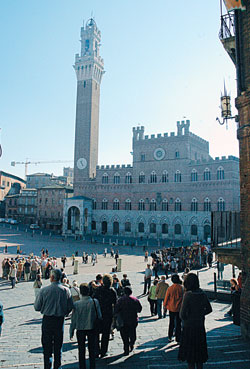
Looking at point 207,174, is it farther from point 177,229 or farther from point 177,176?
point 177,229

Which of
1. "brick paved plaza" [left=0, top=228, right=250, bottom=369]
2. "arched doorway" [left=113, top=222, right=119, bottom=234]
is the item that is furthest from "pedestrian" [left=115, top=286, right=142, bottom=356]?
"arched doorway" [left=113, top=222, right=119, bottom=234]

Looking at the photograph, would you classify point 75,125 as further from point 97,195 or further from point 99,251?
point 99,251

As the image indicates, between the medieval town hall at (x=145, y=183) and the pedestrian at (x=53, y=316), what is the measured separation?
3803 centimetres

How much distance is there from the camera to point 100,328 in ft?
17.4

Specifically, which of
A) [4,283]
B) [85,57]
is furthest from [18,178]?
[4,283]

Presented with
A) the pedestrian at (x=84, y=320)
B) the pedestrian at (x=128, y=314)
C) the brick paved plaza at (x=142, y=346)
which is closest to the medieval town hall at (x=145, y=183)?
the brick paved plaza at (x=142, y=346)

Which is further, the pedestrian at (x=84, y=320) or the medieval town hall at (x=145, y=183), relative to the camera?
the medieval town hall at (x=145, y=183)

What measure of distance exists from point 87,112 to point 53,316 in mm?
52142

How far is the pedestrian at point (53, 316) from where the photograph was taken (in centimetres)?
439

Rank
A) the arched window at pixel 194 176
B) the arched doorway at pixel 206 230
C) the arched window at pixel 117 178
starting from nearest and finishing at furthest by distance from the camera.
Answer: the arched doorway at pixel 206 230
the arched window at pixel 194 176
the arched window at pixel 117 178

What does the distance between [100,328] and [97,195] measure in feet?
153

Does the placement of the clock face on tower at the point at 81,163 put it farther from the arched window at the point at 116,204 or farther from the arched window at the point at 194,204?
the arched window at the point at 194,204

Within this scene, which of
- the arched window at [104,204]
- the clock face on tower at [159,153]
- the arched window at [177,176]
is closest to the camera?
the arched window at [177,176]

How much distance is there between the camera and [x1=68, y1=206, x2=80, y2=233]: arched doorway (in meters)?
50.3
